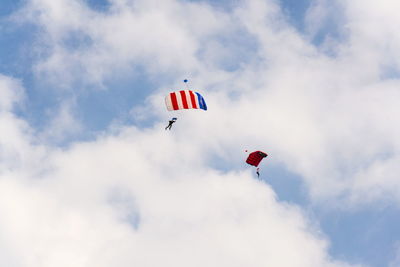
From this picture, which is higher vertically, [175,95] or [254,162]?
[175,95]

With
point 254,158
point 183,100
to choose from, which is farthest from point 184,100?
point 254,158

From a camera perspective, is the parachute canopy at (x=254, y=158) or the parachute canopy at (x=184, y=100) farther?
the parachute canopy at (x=254, y=158)

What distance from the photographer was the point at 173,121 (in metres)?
118

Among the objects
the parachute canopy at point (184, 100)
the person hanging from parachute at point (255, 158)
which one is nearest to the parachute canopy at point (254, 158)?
the person hanging from parachute at point (255, 158)

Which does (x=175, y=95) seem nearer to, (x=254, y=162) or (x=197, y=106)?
(x=197, y=106)

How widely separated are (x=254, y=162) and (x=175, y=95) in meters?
15.1

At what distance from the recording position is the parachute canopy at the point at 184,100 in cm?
11600

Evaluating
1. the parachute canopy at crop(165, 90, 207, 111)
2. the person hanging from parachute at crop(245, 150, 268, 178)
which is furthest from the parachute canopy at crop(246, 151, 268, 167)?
the parachute canopy at crop(165, 90, 207, 111)

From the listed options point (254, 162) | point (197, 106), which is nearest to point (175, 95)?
point (197, 106)

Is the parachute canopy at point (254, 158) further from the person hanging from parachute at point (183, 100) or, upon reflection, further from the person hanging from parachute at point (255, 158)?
the person hanging from parachute at point (183, 100)

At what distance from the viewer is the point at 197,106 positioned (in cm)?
11625

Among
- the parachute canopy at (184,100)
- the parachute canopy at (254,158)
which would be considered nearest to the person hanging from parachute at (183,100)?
the parachute canopy at (184,100)

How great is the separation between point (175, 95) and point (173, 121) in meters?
3.91

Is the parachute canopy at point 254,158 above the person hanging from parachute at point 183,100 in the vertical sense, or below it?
below
